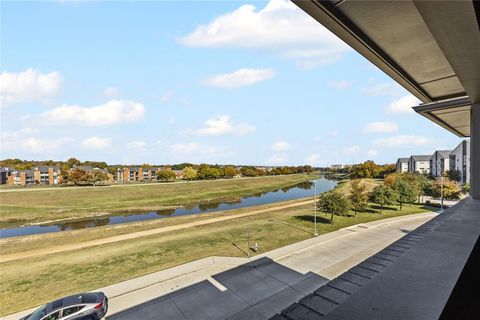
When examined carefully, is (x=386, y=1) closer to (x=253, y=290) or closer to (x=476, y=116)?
(x=476, y=116)

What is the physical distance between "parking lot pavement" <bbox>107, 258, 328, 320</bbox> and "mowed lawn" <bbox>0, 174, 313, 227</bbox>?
3482cm

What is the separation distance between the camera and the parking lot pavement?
11.2 meters

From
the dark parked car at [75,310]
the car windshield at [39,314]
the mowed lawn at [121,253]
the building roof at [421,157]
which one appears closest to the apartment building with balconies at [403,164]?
the building roof at [421,157]

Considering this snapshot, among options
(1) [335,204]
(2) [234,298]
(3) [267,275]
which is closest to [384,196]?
(1) [335,204]

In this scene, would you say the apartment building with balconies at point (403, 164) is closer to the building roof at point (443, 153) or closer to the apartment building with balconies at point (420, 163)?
the apartment building with balconies at point (420, 163)

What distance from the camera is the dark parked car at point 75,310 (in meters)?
10.5

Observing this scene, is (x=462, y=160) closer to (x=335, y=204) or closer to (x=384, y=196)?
(x=384, y=196)

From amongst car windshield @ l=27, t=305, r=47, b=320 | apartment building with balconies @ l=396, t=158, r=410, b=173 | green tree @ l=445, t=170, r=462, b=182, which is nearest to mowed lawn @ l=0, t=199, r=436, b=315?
car windshield @ l=27, t=305, r=47, b=320

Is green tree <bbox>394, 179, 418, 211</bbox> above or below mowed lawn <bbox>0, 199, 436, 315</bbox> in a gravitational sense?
above

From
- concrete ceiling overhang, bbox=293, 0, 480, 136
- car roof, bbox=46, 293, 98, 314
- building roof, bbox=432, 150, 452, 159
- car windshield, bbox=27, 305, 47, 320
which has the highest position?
building roof, bbox=432, 150, 452, 159

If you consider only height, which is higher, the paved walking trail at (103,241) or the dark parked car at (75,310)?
the dark parked car at (75,310)

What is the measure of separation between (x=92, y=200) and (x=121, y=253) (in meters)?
38.4

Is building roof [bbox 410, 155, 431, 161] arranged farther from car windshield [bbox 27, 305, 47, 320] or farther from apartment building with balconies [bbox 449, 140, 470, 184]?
car windshield [bbox 27, 305, 47, 320]

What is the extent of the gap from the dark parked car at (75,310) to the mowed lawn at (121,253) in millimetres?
3054
